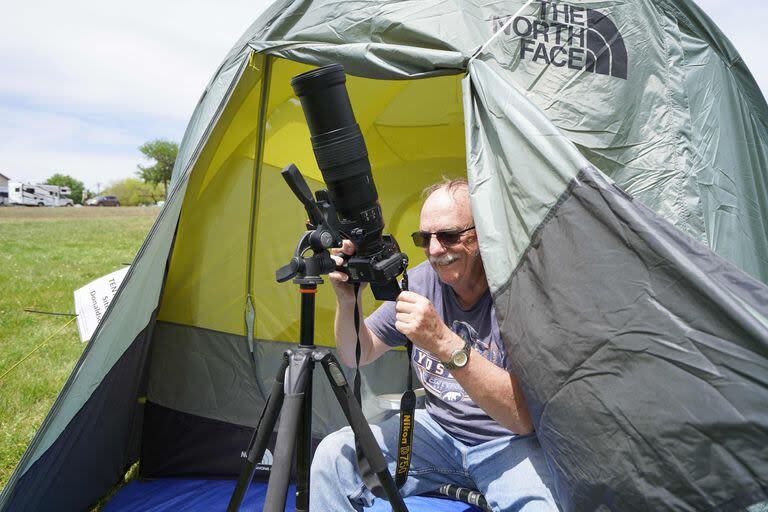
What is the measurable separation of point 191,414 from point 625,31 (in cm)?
252

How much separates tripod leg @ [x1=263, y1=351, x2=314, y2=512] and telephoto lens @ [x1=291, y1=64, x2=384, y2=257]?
411 millimetres

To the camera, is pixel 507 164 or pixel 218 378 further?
pixel 218 378

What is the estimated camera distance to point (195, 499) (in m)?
2.57

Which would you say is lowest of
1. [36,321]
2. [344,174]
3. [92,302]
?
[36,321]

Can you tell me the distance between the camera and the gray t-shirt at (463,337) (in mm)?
1979

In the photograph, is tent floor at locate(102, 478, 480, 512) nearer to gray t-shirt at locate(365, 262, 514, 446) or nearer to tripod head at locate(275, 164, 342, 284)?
gray t-shirt at locate(365, 262, 514, 446)

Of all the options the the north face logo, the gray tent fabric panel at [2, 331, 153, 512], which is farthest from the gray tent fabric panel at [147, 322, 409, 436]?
the the north face logo

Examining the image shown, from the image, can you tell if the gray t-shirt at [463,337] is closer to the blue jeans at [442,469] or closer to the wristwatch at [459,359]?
the blue jeans at [442,469]

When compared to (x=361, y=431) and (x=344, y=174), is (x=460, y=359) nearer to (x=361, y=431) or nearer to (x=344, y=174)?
(x=361, y=431)

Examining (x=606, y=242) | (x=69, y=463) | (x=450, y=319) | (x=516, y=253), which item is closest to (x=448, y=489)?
(x=450, y=319)

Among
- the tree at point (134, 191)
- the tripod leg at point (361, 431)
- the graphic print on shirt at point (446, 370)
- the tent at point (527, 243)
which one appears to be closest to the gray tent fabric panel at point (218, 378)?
the tent at point (527, 243)

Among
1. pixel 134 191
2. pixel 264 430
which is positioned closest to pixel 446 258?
pixel 264 430

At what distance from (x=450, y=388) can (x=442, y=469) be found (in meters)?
0.29

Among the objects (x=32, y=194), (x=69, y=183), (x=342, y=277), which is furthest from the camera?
(x=69, y=183)
